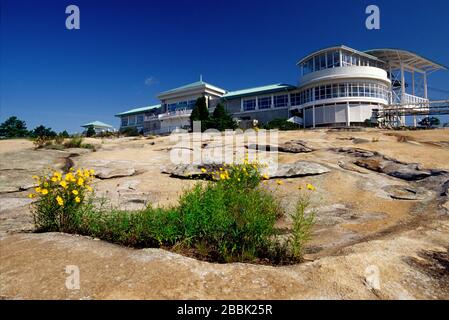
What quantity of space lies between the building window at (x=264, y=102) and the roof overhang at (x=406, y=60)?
1448 centimetres

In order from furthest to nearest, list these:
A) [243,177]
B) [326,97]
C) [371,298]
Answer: [326,97]
[243,177]
[371,298]

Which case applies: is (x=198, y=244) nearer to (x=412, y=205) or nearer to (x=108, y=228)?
(x=108, y=228)

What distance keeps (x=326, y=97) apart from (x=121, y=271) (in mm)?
34645

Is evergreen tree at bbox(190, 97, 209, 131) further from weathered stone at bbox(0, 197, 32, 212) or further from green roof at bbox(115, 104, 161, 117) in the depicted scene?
weathered stone at bbox(0, 197, 32, 212)

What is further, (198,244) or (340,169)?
(340,169)

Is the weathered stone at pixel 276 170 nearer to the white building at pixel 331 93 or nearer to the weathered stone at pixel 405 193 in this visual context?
the weathered stone at pixel 405 193

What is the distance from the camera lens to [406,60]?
130 feet

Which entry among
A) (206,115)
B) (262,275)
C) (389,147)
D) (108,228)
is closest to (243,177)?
(108,228)

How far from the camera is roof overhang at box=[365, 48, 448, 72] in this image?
3762 cm

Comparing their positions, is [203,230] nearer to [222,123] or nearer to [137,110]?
[222,123]

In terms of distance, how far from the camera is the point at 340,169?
1018cm

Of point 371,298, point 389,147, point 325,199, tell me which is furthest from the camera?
point 389,147

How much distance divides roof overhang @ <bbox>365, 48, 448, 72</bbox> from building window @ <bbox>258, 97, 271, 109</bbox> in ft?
47.5

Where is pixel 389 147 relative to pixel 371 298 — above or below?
above
